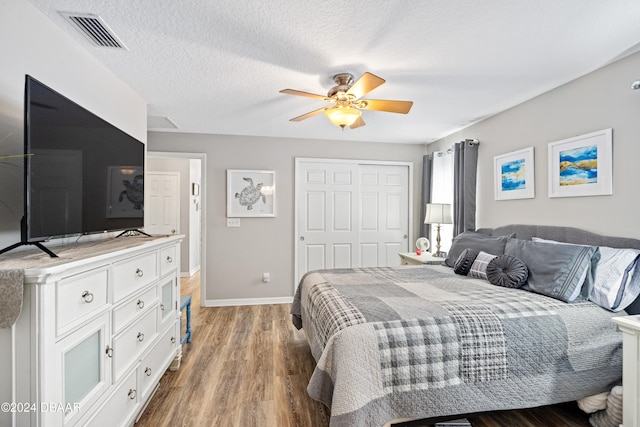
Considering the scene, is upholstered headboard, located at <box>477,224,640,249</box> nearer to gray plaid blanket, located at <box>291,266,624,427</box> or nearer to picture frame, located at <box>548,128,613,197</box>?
picture frame, located at <box>548,128,613,197</box>

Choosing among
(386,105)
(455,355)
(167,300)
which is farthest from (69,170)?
(455,355)

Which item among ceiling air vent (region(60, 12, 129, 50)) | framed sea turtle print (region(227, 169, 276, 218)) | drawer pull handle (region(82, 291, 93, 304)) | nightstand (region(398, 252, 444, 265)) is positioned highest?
ceiling air vent (region(60, 12, 129, 50))

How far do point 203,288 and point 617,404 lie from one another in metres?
4.06

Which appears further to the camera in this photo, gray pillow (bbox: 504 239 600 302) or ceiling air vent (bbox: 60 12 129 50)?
gray pillow (bbox: 504 239 600 302)

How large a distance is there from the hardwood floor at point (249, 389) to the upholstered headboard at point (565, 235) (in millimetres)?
1155

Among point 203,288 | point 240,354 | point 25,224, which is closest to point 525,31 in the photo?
point 25,224

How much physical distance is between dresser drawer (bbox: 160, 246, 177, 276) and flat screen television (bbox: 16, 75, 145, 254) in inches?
12.7

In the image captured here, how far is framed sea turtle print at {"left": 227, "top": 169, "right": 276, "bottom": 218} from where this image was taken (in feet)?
13.5

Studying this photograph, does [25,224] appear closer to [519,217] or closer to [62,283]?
[62,283]

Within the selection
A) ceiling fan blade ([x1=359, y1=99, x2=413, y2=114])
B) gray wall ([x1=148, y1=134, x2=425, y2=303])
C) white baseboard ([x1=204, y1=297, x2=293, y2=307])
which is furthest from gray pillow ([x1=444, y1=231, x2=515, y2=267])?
white baseboard ([x1=204, y1=297, x2=293, y2=307])

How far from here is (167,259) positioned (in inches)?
88.0

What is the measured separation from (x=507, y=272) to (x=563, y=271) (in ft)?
1.14

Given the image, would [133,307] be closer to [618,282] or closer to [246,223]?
[246,223]

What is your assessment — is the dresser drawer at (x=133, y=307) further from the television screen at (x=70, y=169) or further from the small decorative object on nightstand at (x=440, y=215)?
the small decorative object on nightstand at (x=440, y=215)
